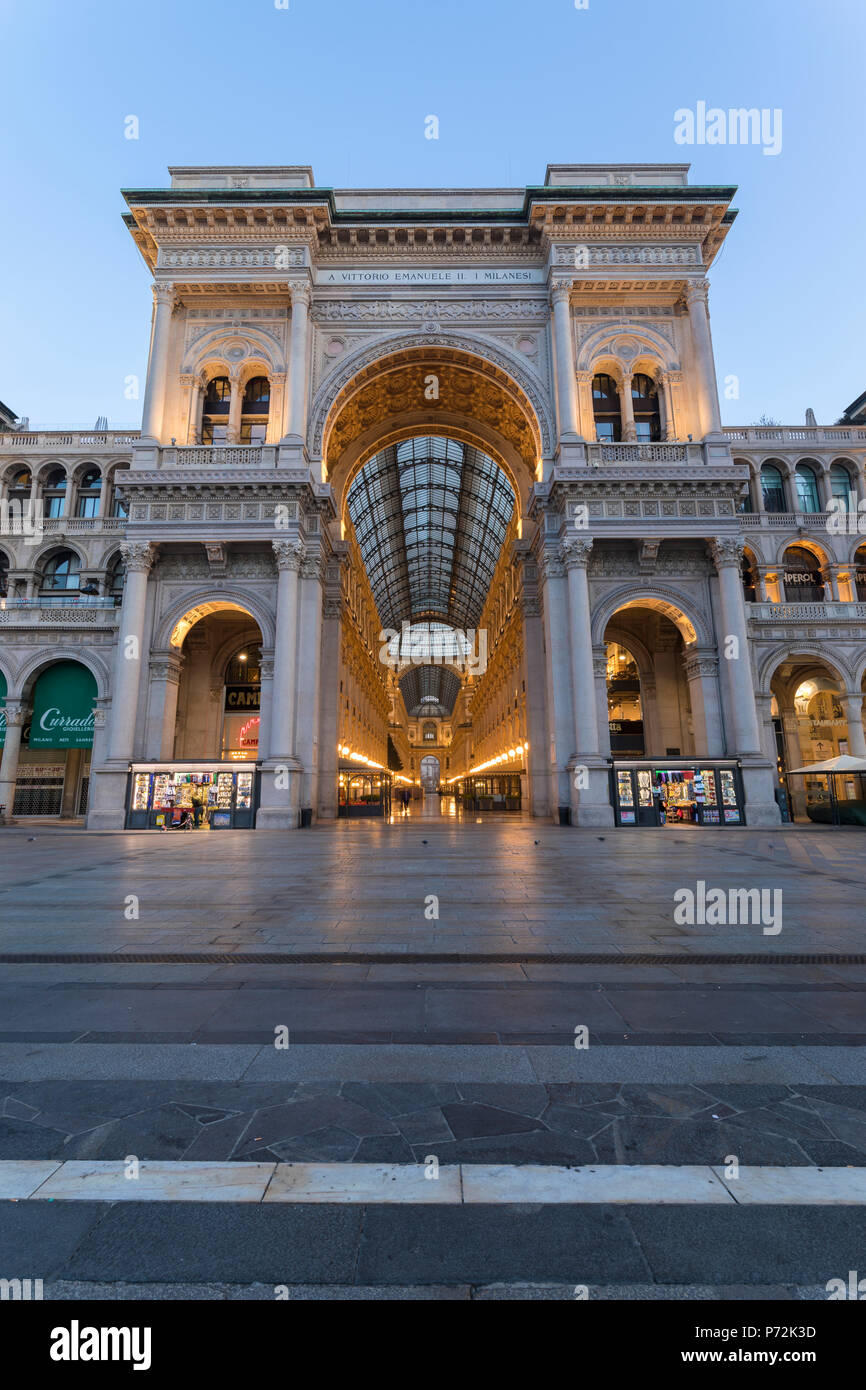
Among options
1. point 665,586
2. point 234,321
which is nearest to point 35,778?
point 234,321

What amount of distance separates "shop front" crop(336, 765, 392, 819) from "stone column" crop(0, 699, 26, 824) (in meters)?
14.5

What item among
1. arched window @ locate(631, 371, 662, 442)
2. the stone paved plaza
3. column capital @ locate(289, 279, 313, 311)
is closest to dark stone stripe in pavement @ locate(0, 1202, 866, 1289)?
the stone paved plaza

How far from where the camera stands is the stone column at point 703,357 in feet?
90.1

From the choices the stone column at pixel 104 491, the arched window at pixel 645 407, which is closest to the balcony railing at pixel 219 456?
the stone column at pixel 104 491

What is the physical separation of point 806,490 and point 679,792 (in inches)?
830

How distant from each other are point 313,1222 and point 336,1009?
2267 millimetres

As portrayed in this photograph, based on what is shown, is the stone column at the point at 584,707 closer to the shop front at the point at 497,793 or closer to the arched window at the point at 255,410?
the shop front at the point at 497,793

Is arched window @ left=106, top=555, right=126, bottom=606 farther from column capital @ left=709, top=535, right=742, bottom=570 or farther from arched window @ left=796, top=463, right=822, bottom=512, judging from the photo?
arched window @ left=796, top=463, right=822, bottom=512

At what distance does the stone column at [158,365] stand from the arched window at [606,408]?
19417mm

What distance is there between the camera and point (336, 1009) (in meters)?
4.32

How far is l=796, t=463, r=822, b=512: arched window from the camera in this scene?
34.4 meters

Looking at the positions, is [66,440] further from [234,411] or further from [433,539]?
[433,539]

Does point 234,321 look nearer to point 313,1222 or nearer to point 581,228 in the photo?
point 581,228
